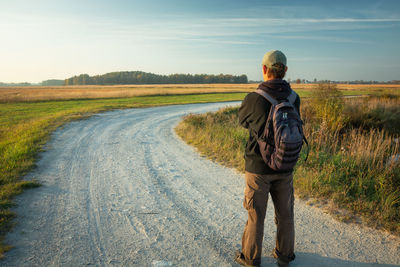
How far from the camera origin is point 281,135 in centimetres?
249

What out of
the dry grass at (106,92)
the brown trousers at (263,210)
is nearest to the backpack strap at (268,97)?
the brown trousers at (263,210)

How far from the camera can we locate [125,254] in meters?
3.26

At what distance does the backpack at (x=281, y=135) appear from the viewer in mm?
2484

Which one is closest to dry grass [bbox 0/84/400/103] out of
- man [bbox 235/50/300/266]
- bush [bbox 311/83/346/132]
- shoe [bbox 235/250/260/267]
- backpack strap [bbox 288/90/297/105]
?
bush [bbox 311/83/346/132]

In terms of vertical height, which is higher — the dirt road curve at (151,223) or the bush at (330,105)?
the bush at (330,105)

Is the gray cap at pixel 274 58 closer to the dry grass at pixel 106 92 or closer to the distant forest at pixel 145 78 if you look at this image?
the dry grass at pixel 106 92

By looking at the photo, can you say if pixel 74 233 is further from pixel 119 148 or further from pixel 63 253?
pixel 119 148

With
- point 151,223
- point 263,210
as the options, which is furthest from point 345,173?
point 151,223

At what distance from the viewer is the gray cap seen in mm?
2629

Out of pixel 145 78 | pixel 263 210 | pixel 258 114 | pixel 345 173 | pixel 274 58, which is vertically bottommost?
pixel 345 173

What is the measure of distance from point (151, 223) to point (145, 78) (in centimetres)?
13982

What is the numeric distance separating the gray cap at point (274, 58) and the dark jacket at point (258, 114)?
199mm

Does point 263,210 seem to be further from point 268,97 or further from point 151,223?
point 151,223

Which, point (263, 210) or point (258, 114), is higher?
point (258, 114)
